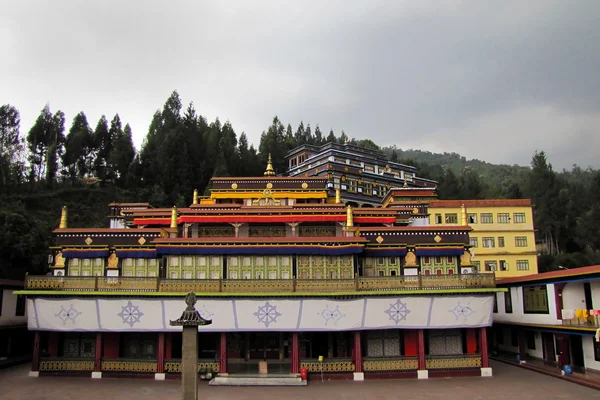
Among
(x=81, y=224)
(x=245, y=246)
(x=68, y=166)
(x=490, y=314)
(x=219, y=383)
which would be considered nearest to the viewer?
(x=219, y=383)

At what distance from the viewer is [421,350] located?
25.8 metres

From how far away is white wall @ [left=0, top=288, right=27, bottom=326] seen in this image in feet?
101

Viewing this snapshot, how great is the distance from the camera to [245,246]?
1106 inches

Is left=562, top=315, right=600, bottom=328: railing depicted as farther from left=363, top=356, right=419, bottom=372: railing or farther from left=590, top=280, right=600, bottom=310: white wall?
left=363, top=356, right=419, bottom=372: railing

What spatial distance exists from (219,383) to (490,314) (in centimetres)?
1436

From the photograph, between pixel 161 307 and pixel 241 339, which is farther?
pixel 241 339

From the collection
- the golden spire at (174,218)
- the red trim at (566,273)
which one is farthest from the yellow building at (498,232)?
the golden spire at (174,218)

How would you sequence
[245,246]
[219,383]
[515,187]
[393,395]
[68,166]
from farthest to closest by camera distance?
1. [515,187]
2. [68,166]
3. [245,246]
4. [219,383]
5. [393,395]

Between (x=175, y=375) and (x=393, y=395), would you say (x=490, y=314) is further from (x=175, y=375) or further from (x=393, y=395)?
(x=175, y=375)

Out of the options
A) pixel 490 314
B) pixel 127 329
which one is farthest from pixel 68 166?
pixel 490 314

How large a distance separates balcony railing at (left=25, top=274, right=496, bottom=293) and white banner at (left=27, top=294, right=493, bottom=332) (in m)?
0.60

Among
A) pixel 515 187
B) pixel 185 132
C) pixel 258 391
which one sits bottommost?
pixel 258 391

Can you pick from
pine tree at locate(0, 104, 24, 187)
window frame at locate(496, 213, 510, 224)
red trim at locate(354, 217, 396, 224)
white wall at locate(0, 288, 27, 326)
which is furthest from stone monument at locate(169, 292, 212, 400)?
pine tree at locate(0, 104, 24, 187)

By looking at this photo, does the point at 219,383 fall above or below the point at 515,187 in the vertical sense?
below
